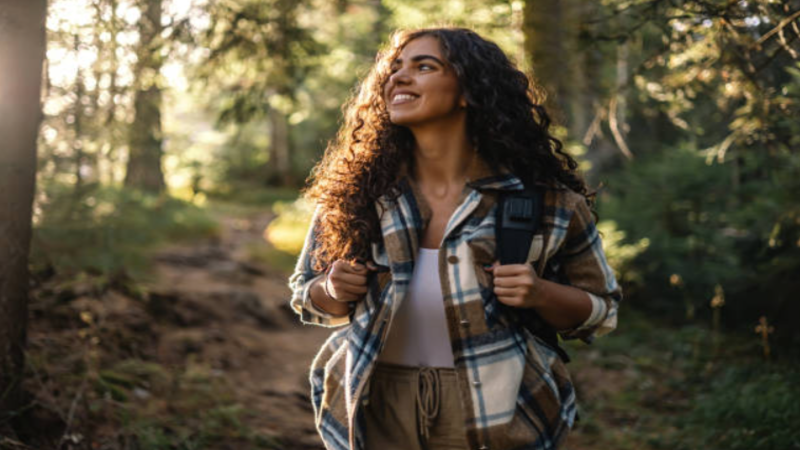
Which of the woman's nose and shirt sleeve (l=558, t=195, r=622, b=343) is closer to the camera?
shirt sleeve (l=558, t=195, r=622, b=343)

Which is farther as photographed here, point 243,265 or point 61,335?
point 243,265

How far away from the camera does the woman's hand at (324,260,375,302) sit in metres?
2.51

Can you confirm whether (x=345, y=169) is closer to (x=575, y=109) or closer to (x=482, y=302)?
(x=482, y=302)

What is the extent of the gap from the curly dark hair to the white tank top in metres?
0.23

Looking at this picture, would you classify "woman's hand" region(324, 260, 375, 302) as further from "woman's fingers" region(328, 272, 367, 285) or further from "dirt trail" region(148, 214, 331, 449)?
"dirt trail" region(148, 214, 331, 449)

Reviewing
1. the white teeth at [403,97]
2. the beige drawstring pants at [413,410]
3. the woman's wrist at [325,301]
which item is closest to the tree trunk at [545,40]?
the white teeth at [403,97]

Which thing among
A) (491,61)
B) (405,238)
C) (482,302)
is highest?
(491,61)

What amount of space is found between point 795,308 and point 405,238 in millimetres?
6125

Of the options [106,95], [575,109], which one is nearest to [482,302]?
[106,95]

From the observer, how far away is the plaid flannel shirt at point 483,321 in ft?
7.73

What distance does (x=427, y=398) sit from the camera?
246 centimetres

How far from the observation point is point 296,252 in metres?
13.9

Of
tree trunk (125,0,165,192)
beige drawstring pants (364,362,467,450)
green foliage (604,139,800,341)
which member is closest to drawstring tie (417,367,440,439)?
beige drawstring pants (364,362,467,450)

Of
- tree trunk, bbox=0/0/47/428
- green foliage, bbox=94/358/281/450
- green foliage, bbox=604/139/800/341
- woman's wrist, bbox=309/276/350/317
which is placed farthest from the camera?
green foliage, bbox=604/139/800/341
